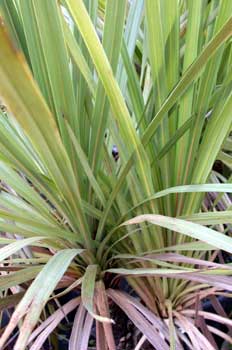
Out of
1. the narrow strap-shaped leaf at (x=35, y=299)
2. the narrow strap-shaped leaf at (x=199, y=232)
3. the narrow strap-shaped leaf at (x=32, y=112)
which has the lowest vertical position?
the narrow strap-shaped leaf at (x=35, y=299)

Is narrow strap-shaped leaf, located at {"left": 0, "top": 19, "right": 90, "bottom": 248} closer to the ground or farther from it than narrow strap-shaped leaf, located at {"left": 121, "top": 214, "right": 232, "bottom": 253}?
farther from it

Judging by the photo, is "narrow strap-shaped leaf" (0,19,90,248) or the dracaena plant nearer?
"narrow strap-shaped leaf" (0,19,90,248)

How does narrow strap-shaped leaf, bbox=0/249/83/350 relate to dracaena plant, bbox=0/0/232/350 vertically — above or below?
below

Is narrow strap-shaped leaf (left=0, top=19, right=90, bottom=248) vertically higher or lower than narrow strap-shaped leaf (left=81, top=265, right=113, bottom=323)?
higher

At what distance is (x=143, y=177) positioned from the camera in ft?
1.57

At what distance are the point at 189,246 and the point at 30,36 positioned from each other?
308 millimetres

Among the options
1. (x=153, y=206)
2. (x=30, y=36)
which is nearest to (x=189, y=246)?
(x=153, y=206)

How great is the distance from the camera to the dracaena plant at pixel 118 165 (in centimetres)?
40

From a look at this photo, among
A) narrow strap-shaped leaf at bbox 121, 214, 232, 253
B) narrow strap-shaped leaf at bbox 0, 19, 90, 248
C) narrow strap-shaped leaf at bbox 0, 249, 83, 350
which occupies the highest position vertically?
narrow strap-shaped leaf at bbox 0, 19, 90, 248

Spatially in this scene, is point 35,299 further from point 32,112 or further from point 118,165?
point 118,165

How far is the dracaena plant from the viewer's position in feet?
1.32

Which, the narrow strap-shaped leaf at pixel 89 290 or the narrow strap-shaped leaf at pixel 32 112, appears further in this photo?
the narrow strap-shaped leaf at pixel 89 290

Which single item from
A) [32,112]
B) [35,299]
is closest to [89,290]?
[35,299]

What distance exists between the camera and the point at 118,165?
0.59m
